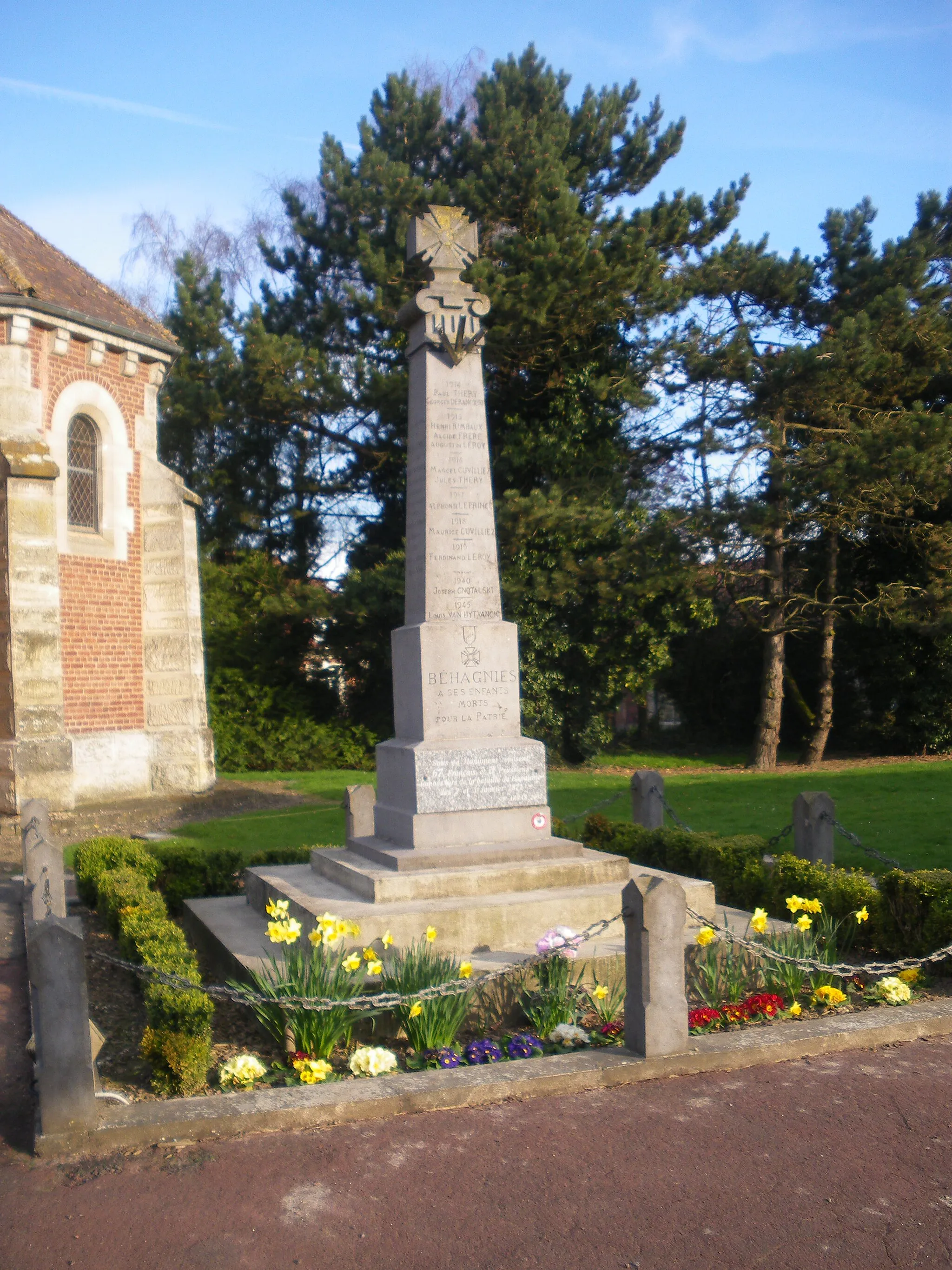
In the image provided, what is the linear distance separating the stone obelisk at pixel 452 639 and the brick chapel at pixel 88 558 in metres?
7.58

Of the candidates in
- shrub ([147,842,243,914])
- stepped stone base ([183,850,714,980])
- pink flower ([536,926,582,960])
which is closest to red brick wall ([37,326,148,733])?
shrub ([147,842,243,914])

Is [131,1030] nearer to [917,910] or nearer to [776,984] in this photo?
[776,984]

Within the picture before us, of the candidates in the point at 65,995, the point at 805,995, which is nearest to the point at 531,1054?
the point at 805,995

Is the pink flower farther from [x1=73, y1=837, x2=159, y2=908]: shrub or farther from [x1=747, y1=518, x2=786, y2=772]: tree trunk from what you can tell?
[x1=747, y1=518, x2=786, y2=772]: tree trunk

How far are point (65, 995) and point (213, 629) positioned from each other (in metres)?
18.2

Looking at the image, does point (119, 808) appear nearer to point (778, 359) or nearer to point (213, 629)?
point (213, 629)

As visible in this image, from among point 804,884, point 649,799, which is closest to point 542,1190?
point 804,884

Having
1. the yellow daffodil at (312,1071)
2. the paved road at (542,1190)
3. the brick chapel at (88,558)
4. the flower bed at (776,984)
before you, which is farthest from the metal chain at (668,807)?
the brick chapel at (88,558)

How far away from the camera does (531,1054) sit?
4.91m

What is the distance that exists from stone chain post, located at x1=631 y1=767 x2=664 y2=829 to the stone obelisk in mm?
2604

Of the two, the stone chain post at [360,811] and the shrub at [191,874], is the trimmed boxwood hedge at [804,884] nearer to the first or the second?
the stone chain post at [360,811]

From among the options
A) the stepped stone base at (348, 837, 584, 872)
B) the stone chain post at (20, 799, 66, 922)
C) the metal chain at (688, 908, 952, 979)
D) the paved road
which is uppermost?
the stone chain post at (20, 799, 66, 922)

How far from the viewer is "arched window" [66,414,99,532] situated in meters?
15.2

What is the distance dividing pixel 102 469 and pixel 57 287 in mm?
2567
